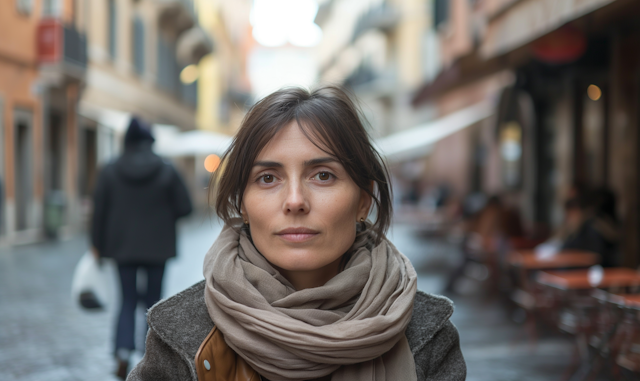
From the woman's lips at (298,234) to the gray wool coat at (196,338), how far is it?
278mm

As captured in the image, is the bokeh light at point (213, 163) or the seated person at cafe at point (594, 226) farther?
the seated person at cafe at point (594, 226)

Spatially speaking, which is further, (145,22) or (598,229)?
(145,22)

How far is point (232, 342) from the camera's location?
1.50 meters

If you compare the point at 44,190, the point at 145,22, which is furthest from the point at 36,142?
the point at 145,22

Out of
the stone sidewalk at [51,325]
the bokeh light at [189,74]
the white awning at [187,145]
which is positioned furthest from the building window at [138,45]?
the stone sidewalk at [51,325]

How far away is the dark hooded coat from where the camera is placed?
15.4 feet

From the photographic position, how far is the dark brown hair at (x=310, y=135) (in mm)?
1590

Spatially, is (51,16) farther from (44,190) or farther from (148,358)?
(148,358)

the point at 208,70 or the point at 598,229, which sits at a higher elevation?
the point at 208,70

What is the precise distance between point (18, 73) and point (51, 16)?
1.92 meters

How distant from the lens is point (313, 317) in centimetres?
153

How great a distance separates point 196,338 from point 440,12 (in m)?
15.0

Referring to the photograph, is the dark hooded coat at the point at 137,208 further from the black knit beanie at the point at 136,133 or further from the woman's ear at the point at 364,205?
the woman's ear at the point at 364,205

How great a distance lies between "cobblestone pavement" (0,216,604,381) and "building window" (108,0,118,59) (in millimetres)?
11568
